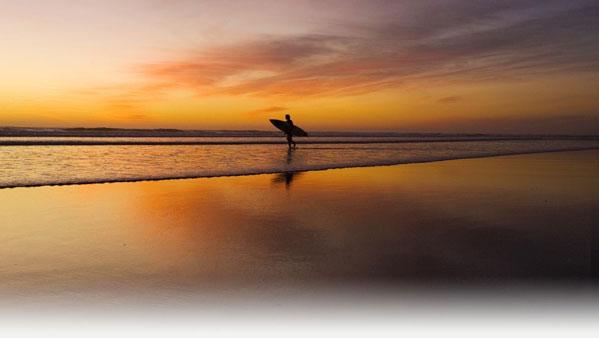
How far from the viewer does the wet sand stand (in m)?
4.20

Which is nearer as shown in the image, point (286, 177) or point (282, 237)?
point (282, 237)

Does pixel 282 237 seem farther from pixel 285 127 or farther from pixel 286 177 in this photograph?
pixel 285 127

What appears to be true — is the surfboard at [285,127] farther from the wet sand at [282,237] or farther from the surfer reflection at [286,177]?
the wet sand at [282,237]

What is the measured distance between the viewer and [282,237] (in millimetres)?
5742

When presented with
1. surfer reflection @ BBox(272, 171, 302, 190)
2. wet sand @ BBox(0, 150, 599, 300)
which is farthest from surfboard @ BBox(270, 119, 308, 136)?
wet sand @ BBox(0, 150, 599, 300)

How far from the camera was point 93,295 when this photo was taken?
3.75m

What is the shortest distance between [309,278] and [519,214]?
4.51 meters

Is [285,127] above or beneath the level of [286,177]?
above

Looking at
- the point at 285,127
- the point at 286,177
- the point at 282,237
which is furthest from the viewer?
the point at 285,127

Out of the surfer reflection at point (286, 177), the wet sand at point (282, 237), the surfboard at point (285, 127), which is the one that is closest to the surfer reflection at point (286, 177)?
the surfer reflection at point (286, 177)

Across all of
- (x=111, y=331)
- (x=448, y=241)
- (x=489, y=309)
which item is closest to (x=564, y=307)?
(x=489, y=309)

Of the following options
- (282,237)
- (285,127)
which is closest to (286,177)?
(282,237)

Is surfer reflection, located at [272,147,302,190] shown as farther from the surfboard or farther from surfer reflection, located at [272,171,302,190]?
the surfboard

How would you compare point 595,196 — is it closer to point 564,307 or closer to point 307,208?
point 307,208
